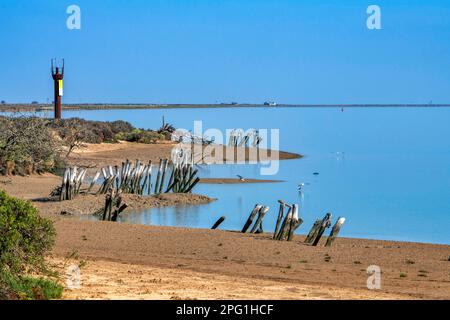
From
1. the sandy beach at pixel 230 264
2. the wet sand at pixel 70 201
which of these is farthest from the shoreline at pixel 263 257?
the wet sand at pixel 70 201

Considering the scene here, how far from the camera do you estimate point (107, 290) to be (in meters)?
11.1

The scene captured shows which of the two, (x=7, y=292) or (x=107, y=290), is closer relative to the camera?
(x=7, y=292)

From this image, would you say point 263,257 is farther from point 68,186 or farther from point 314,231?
point 68,186

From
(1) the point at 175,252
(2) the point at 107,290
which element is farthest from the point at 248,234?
(2) the point at 107,290

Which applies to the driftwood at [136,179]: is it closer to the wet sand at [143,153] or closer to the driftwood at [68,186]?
the driftwood at [68,186]

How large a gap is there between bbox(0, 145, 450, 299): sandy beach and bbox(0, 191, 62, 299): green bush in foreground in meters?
0.48

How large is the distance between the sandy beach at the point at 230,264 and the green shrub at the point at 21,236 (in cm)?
69

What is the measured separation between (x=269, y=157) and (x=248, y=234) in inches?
1128

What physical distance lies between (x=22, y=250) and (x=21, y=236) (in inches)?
7.4

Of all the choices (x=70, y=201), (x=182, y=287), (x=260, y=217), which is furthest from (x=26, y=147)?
(x=182, y=287)

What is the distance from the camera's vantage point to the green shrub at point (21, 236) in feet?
35.3

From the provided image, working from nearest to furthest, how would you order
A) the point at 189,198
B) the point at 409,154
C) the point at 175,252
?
the point at 175,252
the point at 189,198
the point at 409,154
